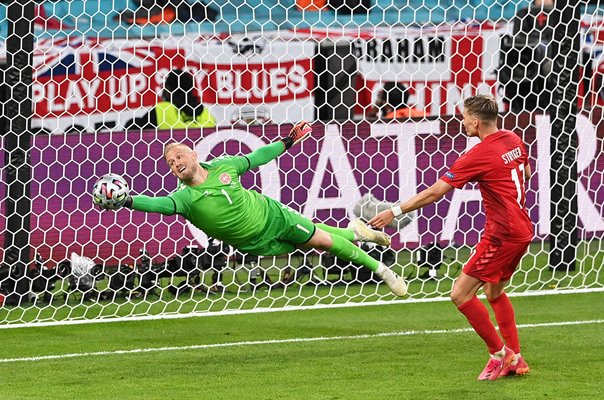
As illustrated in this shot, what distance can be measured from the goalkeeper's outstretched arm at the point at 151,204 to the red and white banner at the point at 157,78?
3017 millimetres

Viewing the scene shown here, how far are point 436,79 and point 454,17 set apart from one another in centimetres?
117

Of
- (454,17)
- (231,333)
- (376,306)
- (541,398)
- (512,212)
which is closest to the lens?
(541,398)

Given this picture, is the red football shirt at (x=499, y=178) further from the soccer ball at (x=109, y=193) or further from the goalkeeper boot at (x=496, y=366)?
the soccer ball at (x=109, y=193)

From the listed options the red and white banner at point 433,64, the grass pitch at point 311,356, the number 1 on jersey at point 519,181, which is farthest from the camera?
the red and white banner at point 433,64

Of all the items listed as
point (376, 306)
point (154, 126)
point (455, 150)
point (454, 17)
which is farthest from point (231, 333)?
point (454, 17)

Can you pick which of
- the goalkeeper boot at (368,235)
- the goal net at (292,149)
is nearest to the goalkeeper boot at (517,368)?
the goalkeeper boot at (368,235)

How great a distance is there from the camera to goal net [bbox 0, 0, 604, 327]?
11797 mm

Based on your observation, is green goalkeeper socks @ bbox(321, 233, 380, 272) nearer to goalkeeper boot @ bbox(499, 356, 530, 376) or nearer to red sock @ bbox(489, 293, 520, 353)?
red sock @ bbox(489, 293, 520, 353)

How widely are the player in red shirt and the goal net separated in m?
3.10

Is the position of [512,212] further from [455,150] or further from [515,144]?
[455,150]

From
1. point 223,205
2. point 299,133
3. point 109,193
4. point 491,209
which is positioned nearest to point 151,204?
point 109,193

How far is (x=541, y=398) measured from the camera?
25.1 ft

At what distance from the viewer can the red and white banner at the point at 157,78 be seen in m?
12.2

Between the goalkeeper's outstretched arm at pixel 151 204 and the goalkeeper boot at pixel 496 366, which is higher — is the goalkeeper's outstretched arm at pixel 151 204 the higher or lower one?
the higher one
